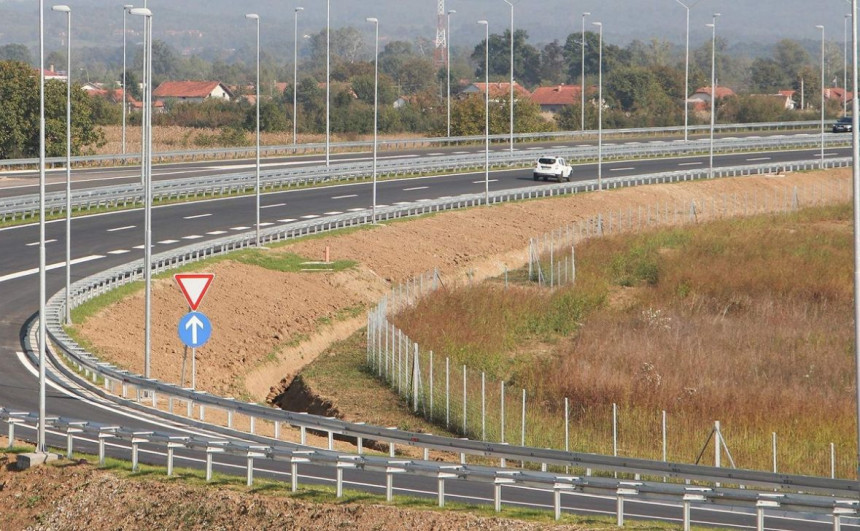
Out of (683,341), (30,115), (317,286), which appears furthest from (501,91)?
(683,341)

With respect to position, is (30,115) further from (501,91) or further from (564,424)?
(501,91)

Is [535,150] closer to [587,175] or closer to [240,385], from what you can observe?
[587,175]

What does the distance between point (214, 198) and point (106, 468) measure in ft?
144

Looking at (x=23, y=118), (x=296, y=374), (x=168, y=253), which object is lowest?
(x=296, y=374)

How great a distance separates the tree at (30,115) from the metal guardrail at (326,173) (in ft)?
51.9

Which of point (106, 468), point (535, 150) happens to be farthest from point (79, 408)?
point (535, 150)

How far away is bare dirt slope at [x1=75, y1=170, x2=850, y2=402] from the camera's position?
42.0 metres

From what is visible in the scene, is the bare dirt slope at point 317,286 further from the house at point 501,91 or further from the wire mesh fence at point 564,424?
the house at point 501,91

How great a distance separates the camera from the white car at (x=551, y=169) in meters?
79.1

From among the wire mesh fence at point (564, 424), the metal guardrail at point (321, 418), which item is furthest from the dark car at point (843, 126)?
the wire mesh fence at point (564, 424)

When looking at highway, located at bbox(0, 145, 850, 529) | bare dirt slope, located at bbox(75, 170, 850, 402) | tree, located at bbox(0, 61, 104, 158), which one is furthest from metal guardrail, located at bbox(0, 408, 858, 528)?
tree, located at bbox(0, 61, 104, 158)

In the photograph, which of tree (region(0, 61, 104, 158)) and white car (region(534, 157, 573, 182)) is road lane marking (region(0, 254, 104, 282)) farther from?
tree (region(0, 61, 104, 158))

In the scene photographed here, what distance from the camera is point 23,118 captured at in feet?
286

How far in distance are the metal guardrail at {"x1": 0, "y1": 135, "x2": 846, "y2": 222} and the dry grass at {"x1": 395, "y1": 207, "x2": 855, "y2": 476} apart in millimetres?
18670
